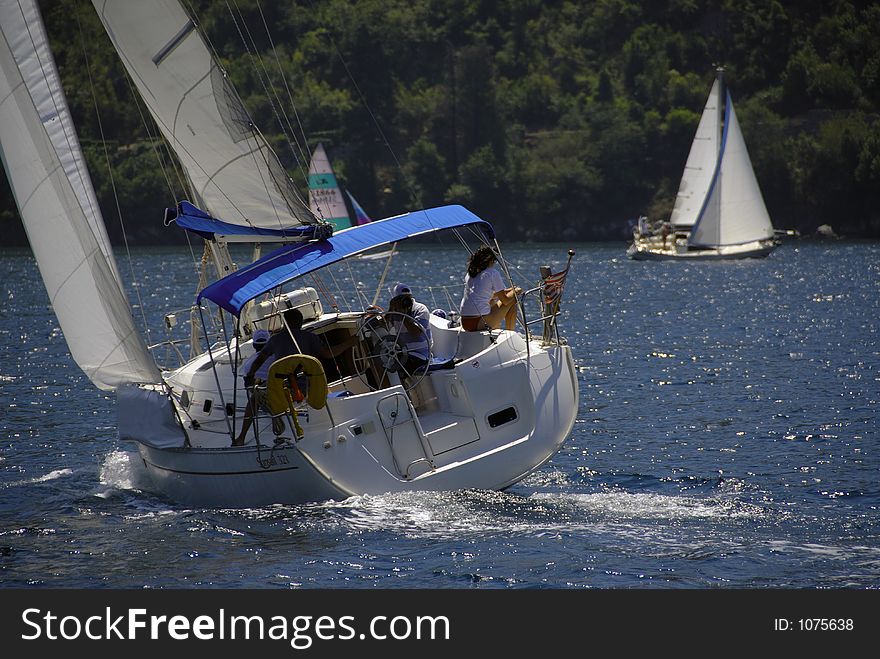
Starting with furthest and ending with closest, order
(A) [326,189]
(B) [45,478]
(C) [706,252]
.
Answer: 1. (A) [326,189]
2. (C) [706,252]
3. (B) [45,478]

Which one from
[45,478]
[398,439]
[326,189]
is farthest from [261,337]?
[326,189]

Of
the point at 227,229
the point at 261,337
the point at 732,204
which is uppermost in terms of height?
the point at 227,229

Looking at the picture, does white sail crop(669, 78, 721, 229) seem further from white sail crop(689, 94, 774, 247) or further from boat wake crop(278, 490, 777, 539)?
boat wake crop(278, 490, 777, 539)

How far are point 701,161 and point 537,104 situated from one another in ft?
154

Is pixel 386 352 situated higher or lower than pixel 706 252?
higher

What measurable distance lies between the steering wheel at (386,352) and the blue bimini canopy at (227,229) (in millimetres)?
1448

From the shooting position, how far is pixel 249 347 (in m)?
15.4

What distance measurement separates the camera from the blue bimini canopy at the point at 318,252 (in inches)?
542

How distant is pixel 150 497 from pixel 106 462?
7.82 feet

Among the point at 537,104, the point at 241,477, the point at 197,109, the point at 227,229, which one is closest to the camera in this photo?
the point at 241,477

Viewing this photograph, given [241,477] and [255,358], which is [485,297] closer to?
[255,358]
